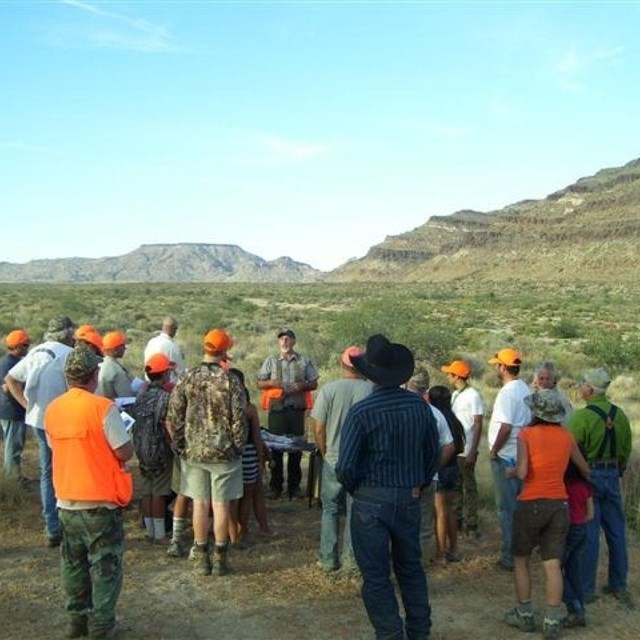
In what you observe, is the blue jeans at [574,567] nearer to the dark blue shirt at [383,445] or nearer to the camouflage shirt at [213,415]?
the dark blue shirt at [383,445]

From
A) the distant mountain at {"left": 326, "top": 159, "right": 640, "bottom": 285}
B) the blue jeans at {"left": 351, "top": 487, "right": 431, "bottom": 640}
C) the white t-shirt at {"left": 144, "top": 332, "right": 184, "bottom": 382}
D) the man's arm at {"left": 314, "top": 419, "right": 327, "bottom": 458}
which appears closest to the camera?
the blue jeans at {"left": 351, "top": 487, "right": 431, "bottom": 640}

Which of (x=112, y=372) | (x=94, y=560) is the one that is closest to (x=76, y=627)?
(x=94, y=560)

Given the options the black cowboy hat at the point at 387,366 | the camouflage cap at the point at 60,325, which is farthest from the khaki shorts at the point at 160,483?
the black cowboy hat at the point at 387,366

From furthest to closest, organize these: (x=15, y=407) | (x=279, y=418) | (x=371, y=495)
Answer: (x=279, y=418)
(x=15, y=407)
(x=371, y=495)

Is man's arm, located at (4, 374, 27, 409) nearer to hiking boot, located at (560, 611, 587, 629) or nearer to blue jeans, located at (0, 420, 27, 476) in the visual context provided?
blue jeans, located at (0, 420, 27, 476)

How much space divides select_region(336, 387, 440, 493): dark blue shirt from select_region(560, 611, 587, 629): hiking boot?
188cm

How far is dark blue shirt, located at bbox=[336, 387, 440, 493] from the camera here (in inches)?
191

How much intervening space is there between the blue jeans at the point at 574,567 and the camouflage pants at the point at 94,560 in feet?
10.6

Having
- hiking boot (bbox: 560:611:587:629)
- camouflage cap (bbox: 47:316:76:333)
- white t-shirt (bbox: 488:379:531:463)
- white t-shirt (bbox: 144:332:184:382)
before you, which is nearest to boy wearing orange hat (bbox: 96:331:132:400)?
camouflage cap (bbox: 47:316:76:333)

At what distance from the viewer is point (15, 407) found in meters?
8.33

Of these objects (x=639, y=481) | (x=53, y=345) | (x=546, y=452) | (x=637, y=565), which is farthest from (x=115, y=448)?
(x=639, y=481)

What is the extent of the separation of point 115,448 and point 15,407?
384cm

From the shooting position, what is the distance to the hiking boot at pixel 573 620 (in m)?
5.76

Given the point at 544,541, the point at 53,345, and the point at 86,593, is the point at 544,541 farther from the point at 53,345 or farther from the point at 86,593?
the point at 53,345
